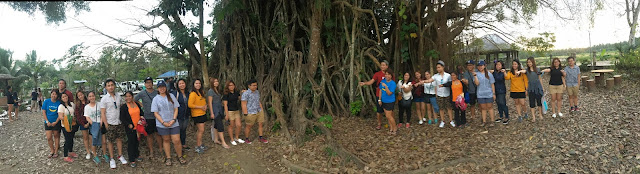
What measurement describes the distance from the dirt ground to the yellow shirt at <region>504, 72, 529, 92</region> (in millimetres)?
571

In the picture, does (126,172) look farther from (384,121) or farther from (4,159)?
(384,121)

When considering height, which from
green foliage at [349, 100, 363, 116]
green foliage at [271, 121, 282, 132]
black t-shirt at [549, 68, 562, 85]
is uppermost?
black t-shirt at [549, 68, 562, 85]

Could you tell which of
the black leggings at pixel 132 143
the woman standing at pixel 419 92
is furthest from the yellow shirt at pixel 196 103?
the woman standing at pixel 419 92

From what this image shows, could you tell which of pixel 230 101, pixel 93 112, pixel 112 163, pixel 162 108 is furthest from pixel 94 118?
pixel 230 101

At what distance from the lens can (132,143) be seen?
4957mm

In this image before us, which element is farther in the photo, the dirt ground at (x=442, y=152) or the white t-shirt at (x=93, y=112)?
the white t-shirt at (x=93, y=112)

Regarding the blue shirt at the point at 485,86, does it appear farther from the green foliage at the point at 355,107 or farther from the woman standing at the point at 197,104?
the woman standing at the point at 197,104

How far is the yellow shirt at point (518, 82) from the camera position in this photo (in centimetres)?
565

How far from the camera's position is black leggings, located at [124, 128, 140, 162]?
4.88 meters

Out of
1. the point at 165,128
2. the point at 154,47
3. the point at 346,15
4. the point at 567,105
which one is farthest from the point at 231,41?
the point at 567,105

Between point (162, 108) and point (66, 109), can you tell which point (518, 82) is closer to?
point (162, 108)

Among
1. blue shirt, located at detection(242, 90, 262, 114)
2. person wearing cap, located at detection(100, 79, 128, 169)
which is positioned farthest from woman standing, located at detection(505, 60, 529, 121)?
person wearing cap, located at detection(100, 79, 128, 169)

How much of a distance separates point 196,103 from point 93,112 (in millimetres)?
1348

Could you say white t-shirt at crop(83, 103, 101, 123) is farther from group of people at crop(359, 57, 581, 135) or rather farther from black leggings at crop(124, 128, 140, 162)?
group of people at crop(359, 57, 581, 135)
